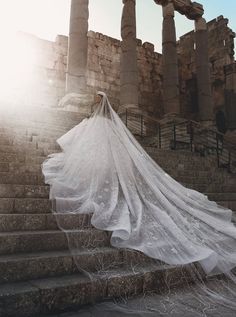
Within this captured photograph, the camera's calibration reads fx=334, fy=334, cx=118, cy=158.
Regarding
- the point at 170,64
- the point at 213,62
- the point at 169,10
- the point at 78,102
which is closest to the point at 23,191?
the point at 78,102

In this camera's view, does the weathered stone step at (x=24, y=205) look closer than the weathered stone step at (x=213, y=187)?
Yes

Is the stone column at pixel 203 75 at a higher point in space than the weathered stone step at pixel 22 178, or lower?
higher

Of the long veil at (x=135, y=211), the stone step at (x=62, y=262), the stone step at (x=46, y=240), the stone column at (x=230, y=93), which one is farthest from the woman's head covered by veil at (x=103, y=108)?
the stone column at (x=230, y=93)

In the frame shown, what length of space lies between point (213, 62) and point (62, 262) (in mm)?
18386

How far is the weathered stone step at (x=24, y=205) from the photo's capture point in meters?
3.59

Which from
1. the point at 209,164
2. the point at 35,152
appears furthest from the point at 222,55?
the point at 35,152

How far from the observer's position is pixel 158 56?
19.5m

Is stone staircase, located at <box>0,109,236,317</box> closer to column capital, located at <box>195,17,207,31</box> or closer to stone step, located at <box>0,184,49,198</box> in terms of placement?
stone step, located at <box>0,184,49,198</box>

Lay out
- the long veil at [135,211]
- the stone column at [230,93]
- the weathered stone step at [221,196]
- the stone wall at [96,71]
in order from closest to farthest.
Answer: the long veil at [135,211], the weathered stone step at [221,196], the stone wall at [96,71], the stone column at [230,93]

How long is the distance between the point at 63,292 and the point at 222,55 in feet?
60.8

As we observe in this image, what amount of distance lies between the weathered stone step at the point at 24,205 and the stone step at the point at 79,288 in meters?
1.19

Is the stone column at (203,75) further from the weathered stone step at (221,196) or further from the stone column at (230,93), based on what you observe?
the weathered stone step at (221,196)

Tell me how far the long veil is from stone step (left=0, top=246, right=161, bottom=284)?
0.04 metres

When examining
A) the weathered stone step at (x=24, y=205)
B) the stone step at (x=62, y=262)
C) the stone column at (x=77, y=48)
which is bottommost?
the stone step at (x=62, y=262)
